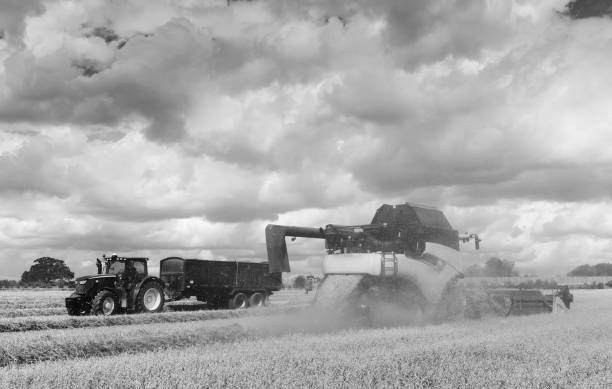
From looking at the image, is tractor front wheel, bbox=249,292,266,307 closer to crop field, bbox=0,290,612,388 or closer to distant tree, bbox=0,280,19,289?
crop field, bbox=0,290,612,388

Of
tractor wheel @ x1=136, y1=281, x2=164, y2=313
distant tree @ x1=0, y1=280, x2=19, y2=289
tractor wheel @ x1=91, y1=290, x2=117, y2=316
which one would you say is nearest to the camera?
tractor wheel @ x1=91, y1=290, x2=117, y2=316

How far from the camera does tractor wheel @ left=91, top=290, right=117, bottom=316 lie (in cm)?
2092

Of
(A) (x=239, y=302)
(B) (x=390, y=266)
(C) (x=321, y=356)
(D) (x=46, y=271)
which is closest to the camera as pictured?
(C) (x=321, y=356)

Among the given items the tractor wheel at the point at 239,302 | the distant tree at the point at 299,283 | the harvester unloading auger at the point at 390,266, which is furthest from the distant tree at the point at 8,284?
the harvester unloading auger at the point at 390,266

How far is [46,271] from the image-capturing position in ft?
336

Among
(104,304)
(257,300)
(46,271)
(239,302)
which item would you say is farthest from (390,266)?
(46,271)

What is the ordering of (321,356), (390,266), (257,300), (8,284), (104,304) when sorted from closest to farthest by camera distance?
(321,356), (390,266), (104,304), (257,300), (8,284)

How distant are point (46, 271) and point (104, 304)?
89631 mm

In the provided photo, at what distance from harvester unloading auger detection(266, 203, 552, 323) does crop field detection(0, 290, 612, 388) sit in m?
0.77

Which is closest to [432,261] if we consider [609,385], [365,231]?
[365,231]

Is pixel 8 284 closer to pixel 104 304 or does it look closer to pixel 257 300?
pixel 257 300

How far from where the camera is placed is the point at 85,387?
744 cm

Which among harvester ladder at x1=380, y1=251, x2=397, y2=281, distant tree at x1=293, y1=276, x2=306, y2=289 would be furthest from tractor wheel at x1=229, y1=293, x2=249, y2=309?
distant tree at x1=293, y1=276, x2=306, y2=289

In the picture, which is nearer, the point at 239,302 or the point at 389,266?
the point at 389,266
